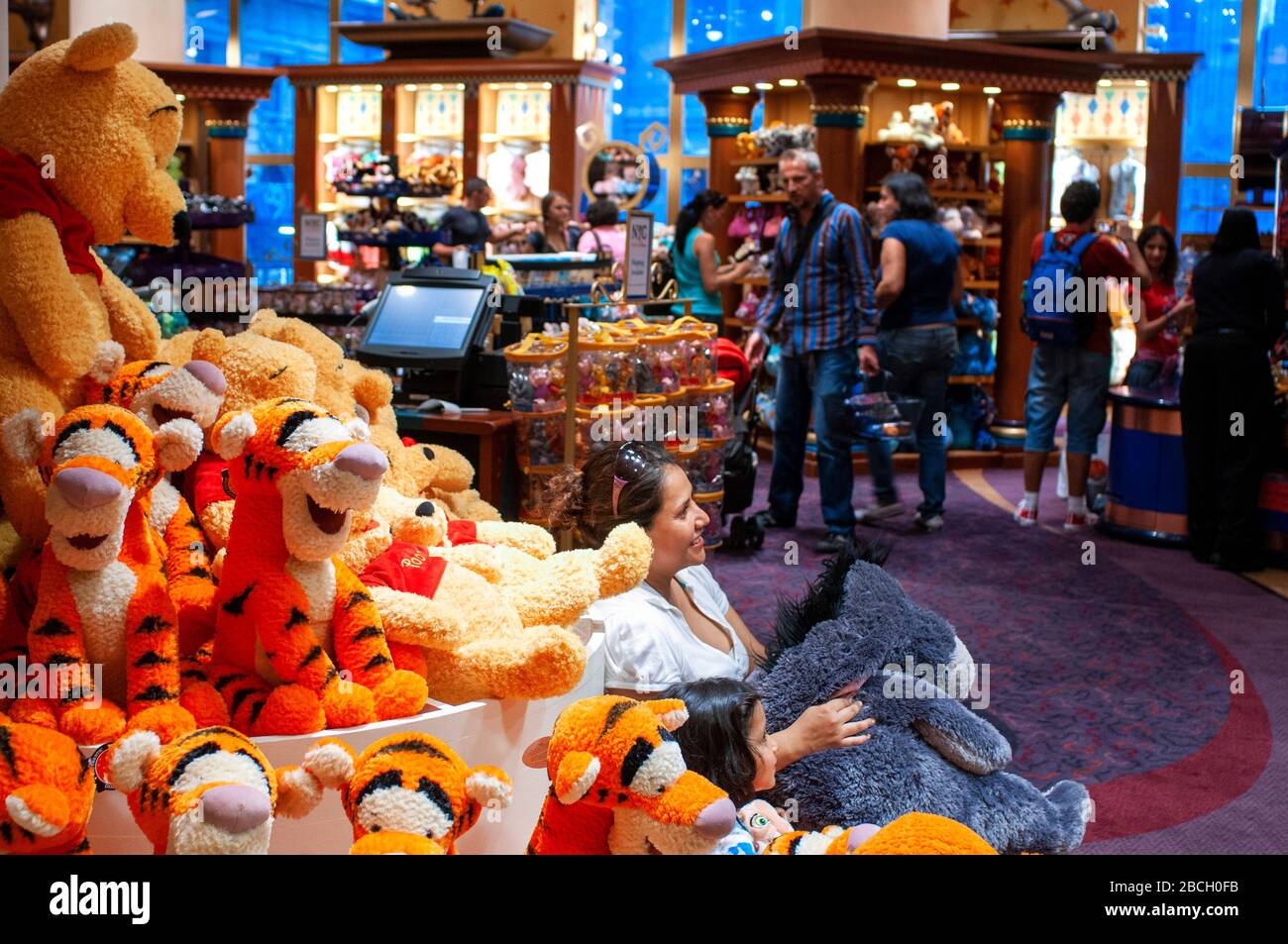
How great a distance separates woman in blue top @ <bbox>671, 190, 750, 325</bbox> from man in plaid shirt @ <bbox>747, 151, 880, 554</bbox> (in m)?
1.38

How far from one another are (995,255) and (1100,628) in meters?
4.39

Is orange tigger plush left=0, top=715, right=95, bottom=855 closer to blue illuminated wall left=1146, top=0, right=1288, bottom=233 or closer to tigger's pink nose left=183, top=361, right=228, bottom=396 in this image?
tigger's pink nose left=183, top=361, right=228, bottom=396

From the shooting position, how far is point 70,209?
2324 mm

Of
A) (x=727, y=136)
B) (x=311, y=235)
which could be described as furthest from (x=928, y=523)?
(x=727, y=136)

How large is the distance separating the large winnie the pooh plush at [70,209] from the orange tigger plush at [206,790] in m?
0.69

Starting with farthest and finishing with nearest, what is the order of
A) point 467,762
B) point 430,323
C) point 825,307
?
point 825,307
point 430,323
point 467,762

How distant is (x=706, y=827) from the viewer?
4.99ft

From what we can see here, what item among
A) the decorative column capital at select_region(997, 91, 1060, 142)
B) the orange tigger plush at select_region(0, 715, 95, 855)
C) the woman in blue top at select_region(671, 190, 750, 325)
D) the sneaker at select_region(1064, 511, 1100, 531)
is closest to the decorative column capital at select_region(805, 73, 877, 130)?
the woman in blue top at select_region(671, 190, 750, 325)

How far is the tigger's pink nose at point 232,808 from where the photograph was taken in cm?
143

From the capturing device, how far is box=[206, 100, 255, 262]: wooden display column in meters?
14.1

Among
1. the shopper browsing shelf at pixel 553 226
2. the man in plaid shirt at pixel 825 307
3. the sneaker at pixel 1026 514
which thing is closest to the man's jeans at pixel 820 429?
the man in plaid shirt at pixel 825 307

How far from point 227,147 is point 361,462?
13.4 meters

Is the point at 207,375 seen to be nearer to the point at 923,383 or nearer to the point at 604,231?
the point at 923,383
